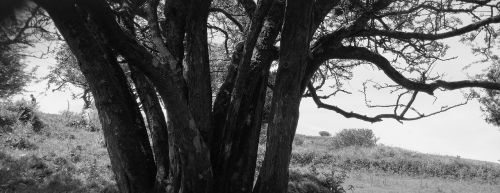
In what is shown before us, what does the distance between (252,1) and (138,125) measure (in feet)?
8.88

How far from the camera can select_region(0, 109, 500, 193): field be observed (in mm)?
9781

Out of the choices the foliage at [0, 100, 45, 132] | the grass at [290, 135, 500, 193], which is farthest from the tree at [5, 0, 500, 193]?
the grass at [290, 135, 500, 193]

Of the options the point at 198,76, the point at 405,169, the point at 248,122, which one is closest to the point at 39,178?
the point at 198,76

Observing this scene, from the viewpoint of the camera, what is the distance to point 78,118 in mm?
20469

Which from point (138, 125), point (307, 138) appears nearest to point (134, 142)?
point (138, 125)

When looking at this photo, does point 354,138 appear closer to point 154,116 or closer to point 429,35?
point 429,35

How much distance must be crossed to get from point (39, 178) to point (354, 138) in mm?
27515

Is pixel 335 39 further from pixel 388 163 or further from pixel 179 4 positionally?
pixel 388 163

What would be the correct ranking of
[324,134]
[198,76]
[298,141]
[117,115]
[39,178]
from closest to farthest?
[117,115], [198,76], [39,178], [298,141], [324,134]

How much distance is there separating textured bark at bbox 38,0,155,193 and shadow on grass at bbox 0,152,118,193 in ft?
15.0

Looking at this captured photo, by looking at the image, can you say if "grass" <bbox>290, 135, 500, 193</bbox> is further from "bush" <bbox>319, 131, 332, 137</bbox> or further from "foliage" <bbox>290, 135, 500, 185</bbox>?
"bush" <bbox>319, 131, 332, 137</bbox>

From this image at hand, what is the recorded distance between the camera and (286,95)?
15.1 ft

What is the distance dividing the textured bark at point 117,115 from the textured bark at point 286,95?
4.22 ft

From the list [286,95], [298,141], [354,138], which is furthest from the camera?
[354,138]
